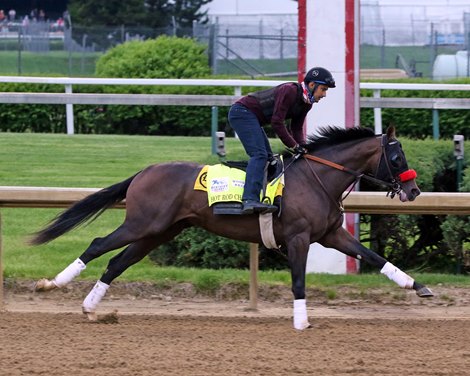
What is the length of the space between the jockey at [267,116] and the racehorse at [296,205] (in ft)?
0.63

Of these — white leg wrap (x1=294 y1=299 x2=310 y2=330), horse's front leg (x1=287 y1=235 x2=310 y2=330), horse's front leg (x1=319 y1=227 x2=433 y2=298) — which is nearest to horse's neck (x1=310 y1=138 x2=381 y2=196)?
horse's front leg (x1=319 y1=227 x2=433 y2=298)

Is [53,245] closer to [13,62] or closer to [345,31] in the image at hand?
[345,31]

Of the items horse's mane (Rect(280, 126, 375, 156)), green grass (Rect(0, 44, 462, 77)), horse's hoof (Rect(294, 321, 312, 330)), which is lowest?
horse's hoof (Rect(294, 321, 312, 330))

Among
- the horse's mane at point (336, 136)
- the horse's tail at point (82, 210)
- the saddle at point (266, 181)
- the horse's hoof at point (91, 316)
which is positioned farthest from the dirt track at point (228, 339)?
the horse's mane at point (336, 136)

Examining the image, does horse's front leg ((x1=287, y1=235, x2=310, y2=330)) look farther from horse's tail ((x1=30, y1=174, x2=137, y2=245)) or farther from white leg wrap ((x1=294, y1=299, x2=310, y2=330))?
horse's tail ((x1=30, y1=174, x2=137, y2=245))

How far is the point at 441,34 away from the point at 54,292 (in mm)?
26225

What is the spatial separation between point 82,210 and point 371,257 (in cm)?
230

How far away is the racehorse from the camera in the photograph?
8.10 m

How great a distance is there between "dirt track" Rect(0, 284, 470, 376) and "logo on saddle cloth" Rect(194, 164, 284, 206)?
3.17 ft

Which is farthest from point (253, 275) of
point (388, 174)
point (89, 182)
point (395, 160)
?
point (89, 182)

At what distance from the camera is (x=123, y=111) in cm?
1816

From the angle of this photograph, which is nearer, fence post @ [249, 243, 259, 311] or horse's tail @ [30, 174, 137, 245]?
horse's tail @ [30, 174, 137, 245]

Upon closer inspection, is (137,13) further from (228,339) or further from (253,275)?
(228,339)

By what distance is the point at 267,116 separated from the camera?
8.31m
